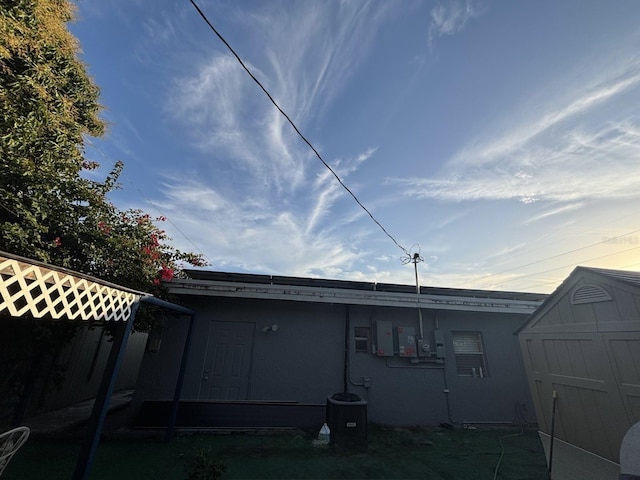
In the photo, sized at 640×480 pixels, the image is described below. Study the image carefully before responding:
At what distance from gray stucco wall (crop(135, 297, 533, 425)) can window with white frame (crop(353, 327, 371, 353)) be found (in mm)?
130

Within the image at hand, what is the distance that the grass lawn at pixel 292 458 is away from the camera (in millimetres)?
3631

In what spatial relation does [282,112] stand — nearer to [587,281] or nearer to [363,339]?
[587,281]

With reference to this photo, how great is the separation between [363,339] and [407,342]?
1.14 m

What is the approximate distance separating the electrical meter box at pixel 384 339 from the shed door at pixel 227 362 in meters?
3.19

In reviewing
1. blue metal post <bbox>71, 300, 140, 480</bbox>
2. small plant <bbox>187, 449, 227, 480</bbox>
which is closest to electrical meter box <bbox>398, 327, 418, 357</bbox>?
small plant <bbox>187, 449, 227, 480</bbox>

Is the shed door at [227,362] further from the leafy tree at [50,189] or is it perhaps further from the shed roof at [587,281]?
the shed roof at [587,281]

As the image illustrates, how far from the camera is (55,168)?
14.5 ft

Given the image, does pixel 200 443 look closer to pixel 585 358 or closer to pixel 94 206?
pixel 94 206

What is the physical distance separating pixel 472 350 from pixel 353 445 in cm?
445

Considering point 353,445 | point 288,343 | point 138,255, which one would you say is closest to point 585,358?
point 353,445

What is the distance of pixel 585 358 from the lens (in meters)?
3.03

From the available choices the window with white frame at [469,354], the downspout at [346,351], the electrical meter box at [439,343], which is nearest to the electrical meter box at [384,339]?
the downspout at [346,351]

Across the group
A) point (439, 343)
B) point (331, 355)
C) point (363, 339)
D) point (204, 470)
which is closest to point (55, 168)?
point (204, 470)

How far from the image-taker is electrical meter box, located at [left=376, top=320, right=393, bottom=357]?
6.45 meters
